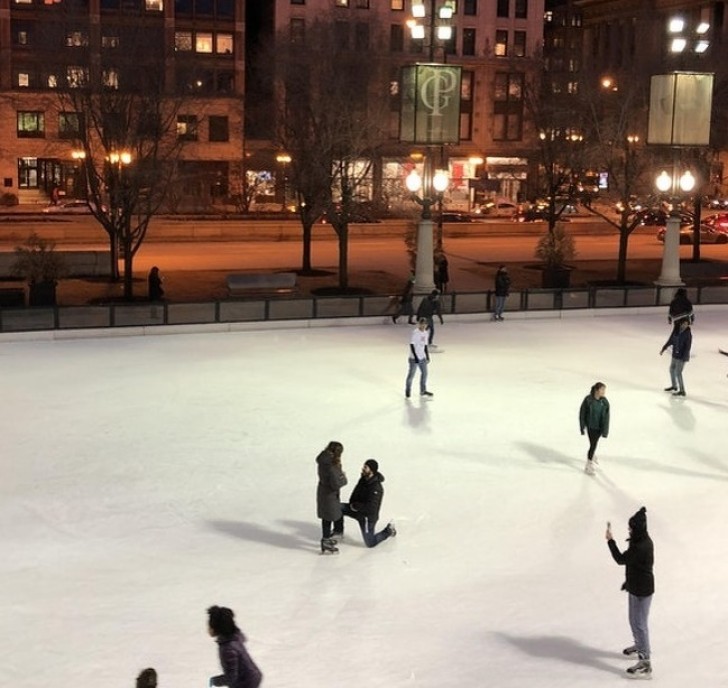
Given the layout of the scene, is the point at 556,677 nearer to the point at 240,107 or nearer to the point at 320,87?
the point at 320,87

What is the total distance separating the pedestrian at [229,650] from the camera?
6.78 meters

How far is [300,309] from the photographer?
83.7 ft

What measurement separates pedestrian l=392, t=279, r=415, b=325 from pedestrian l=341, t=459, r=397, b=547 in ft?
48.1

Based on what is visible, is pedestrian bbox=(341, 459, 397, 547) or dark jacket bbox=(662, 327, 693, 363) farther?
dark jacket bbox=(662, 327, 693, 363)

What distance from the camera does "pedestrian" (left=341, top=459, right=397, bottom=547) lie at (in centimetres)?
1103

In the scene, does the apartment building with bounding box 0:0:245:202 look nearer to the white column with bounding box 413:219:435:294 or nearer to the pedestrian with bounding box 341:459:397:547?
the white column with bounding box 413:219:435:294

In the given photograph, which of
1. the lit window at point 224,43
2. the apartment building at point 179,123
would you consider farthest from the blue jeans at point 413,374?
the lit window at point 224,43

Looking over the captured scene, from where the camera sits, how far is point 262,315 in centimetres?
2517

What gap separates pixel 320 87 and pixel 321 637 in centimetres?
2741

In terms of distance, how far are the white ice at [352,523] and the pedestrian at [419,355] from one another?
389 millimetres

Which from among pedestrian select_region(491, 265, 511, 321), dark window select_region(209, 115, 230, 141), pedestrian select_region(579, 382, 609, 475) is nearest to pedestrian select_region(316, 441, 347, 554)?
pedestrian select_region(579, 382, 609, 475)

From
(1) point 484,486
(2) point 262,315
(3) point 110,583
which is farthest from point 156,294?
(3) point 110,583

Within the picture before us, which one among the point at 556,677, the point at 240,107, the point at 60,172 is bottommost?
the point at 556,677

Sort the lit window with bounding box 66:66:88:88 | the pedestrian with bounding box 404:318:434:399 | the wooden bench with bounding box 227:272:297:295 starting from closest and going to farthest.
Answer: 1. the pedestrian with bounding box 404:318:434:399
2. the lit window with bounding box 66:66:88:88
3. the wooden bench with bounding box 227:272:297:295
